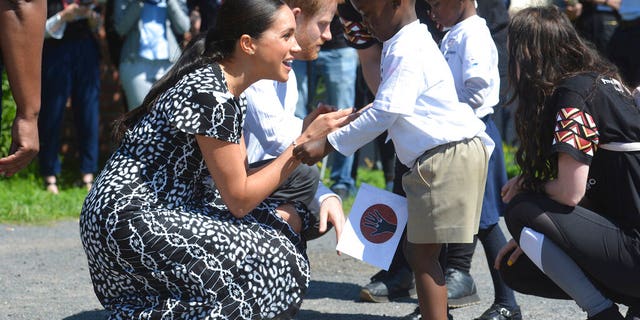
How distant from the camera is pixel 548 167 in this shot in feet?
12.7

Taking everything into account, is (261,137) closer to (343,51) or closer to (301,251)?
(301,251)

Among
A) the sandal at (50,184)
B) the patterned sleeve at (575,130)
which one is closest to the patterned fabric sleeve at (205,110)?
the patterned sleeve at (575,130)

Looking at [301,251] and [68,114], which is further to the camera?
[68,114]

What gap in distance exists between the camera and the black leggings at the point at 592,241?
12.2 feet

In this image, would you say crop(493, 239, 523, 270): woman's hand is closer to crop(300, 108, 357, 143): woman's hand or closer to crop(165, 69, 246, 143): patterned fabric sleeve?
crop(300, 108, 357, 143): woman's hand

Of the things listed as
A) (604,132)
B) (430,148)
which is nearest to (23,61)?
(430,148)

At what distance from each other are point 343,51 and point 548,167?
13.1ft

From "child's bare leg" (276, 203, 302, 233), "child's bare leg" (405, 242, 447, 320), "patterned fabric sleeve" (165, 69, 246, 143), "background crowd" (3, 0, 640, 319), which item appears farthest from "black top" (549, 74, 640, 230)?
"background crowd" (3, 0, 640, 319)

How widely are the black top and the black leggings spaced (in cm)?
9

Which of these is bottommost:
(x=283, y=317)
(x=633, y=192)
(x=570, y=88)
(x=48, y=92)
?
(x=48, y=92)

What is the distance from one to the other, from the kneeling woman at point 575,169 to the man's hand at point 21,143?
1.84 metres

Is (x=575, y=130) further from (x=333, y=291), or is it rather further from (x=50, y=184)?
(x=50, y=184)

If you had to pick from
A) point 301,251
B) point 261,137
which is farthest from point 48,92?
point 301,251

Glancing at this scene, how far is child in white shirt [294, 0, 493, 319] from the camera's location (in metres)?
3.79
